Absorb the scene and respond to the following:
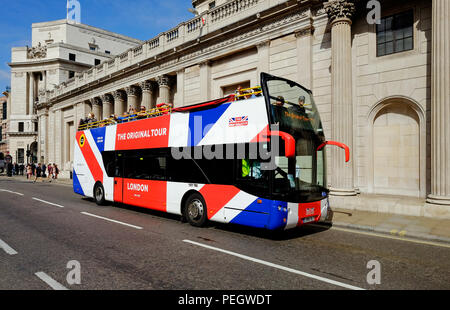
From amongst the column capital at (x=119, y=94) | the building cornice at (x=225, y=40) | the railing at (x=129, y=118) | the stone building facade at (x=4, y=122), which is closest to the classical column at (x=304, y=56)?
the building cornice at (x=225, y=40)

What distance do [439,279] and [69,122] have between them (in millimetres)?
37912

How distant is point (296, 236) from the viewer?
23.9 feet

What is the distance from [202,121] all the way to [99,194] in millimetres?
6844

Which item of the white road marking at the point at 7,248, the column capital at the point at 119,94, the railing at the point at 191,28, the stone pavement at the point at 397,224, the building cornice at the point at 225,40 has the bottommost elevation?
the stone pavement at the point at 397,224

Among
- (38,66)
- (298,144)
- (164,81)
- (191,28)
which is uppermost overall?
(38,66)

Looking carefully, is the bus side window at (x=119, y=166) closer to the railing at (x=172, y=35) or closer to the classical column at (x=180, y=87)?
the classical column at (x=180, y=87)

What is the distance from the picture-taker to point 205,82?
18094 millimetres

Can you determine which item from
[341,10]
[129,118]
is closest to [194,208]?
[129,118]

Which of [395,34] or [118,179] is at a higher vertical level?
[395,34]

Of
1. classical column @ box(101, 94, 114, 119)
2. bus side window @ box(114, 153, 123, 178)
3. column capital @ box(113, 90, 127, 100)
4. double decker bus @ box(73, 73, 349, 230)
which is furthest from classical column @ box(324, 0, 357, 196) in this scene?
classical column @ box(101, 94, 114, 119)

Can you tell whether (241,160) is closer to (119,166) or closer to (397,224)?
(397,224)

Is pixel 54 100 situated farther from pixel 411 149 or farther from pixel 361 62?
pixel 411 149

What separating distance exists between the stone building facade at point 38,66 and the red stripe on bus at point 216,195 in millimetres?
51519

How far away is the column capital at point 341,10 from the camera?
11.6m
